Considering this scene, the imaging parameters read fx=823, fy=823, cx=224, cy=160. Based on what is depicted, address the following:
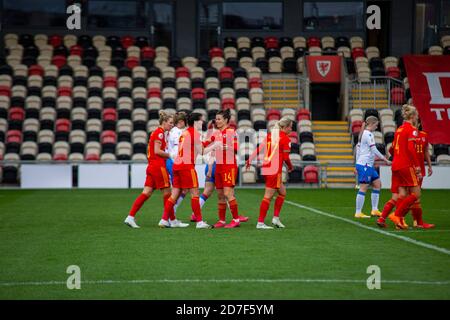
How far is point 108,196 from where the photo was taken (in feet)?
77.4

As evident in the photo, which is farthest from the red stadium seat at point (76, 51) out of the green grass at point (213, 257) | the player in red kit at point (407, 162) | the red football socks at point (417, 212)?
the player in red kit at point (407, 162)

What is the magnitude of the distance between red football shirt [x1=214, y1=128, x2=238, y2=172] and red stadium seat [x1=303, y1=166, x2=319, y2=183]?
49.3ft

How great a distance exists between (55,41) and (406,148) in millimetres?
27808

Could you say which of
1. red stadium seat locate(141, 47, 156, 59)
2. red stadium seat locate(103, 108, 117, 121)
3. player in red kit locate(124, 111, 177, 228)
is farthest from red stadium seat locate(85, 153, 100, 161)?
player in red kit locate(124, 111, 177, 228)

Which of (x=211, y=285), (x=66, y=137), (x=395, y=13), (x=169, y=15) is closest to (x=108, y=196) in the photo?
(x=66, y=137)

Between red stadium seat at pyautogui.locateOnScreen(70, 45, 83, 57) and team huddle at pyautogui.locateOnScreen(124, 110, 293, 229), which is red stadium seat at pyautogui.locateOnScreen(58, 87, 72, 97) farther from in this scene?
team huddle at pyautogui.locateOnScreen(124, 110, 293, 229)

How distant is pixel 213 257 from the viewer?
34.1ft

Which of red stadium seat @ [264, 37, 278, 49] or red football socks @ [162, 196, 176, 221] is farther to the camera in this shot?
red stadium seat @ [264, 37, 278, 49]

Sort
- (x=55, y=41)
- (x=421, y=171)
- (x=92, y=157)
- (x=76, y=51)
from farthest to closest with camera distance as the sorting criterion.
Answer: (x=55, y=41) < (x=76, y=51) < (x=92, y=157) < (x=421, y=171)

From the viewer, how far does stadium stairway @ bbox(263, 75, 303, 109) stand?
112 ft

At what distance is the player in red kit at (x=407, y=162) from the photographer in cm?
1336

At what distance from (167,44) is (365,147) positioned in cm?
2454

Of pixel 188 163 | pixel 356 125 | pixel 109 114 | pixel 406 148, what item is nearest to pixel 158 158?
pixel 188 163

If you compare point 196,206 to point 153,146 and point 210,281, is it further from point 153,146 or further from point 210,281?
point 210,281
